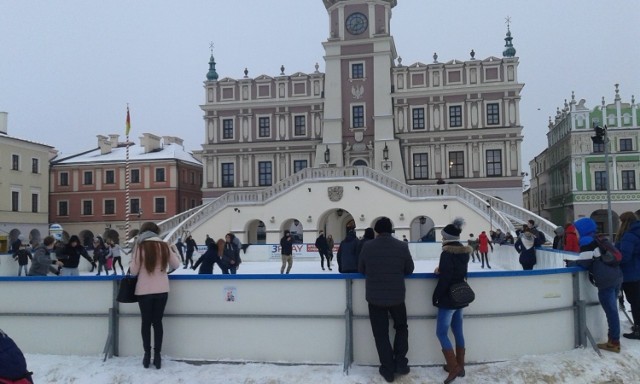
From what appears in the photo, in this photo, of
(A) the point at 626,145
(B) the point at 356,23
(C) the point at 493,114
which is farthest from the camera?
(A) the point at 626,145

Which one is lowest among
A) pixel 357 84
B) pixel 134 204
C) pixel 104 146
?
pixel 134 204

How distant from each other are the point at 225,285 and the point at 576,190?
49.6 m

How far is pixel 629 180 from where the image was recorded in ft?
164

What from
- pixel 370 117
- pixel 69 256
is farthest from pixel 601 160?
pixel 69 256

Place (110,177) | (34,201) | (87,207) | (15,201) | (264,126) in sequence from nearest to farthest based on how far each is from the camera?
1. (264,126)
2. (15,201)
3. (34,201)
4. (110,177)
5. (87,207)

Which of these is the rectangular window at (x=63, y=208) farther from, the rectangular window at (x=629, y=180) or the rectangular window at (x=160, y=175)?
the rectangular window at (x=629, y=180)

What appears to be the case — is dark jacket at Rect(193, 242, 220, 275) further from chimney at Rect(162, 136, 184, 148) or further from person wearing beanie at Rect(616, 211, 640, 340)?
chimney at Rect(162, 136, 184, 148)

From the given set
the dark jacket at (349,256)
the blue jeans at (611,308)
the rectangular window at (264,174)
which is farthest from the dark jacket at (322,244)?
the rectangular window at (264,174)

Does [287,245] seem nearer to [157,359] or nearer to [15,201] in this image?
[157,359]

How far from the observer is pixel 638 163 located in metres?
50.0

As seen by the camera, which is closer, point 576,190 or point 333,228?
point 333,228

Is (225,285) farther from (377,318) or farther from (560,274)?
(560,274)

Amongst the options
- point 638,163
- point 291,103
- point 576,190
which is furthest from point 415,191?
point 638,163

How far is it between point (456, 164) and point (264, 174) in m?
15.7
